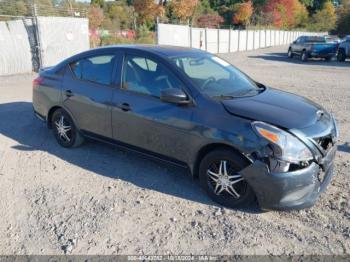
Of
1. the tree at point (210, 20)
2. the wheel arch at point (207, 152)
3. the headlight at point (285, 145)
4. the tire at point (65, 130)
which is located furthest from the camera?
the tree at point (210, 20)

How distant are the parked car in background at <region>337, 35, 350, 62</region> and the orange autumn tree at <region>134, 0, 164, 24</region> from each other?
28000mm

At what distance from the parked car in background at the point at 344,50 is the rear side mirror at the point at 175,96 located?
66.1ft

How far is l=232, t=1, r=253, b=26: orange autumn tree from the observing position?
6825 centimetres

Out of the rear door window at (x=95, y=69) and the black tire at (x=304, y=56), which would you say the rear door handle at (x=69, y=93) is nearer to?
the rear door window at (x=95, y=69)

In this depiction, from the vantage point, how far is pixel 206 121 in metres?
3.68

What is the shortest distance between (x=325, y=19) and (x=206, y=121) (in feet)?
263

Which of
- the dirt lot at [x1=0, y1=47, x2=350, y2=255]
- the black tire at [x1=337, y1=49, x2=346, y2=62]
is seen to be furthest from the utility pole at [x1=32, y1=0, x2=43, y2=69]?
the black tire at [x1=337, y1=49, x2=346, y2=62]

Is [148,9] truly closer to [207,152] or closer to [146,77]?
[146,77]

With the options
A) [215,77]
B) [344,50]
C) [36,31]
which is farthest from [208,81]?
[344,50]

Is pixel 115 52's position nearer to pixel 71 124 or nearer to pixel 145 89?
pixel 145 89

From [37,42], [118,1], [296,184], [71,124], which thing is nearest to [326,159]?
[296,184]

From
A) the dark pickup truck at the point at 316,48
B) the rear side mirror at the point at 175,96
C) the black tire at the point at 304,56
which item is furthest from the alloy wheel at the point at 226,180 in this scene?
the black tire at the point at 304,56

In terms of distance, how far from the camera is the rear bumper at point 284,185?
10.9 feet

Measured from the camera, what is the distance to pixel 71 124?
17.2 feet
